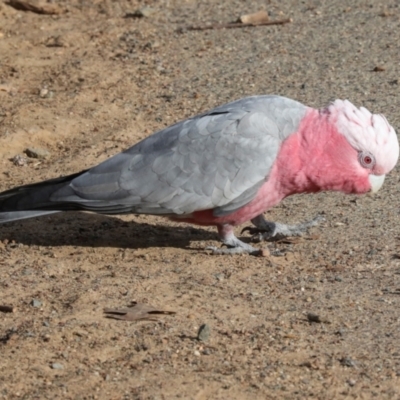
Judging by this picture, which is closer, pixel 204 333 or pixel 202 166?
pixel 204 333

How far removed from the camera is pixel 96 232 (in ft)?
24.3

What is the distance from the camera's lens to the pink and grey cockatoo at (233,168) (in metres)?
6.50

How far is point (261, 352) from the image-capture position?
5.37m

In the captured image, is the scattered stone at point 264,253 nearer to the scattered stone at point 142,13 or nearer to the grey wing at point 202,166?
the grey wing at point 202,166

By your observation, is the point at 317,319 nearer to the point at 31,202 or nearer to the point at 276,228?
the point at 276,228

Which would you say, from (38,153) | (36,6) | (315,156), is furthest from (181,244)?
(36,6)

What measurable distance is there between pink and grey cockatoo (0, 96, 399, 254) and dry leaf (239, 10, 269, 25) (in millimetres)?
4172

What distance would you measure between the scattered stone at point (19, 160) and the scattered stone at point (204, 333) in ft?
11.0

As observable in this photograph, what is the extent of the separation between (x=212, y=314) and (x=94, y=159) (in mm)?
2814

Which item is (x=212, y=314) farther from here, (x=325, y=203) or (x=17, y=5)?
(x=17, y=5)

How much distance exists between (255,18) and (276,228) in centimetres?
437

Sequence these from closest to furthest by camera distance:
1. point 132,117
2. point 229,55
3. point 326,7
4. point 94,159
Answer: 1. point 94,159
2. point 132,117
3. point 229,55
4. point 326,7

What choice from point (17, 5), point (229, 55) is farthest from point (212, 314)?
point (17, 5)

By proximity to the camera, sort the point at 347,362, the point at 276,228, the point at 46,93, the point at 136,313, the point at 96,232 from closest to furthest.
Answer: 1. the point at 347,362
2. the point at 136,313
3. the point at 276,228
4. the point at 96,232
5. the point at 46,93
